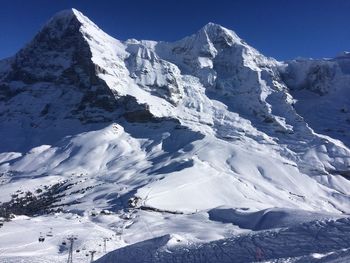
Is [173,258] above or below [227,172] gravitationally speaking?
below

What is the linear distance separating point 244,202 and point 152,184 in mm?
28885

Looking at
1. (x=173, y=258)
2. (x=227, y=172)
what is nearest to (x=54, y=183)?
(x=227, y=172)

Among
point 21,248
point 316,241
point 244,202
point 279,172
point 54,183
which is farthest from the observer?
point 279,172

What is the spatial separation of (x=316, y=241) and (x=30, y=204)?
A: 443ft

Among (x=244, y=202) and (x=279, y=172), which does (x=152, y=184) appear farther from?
(x=279, y=172)

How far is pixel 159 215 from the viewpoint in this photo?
12988cm

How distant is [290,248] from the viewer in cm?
3819

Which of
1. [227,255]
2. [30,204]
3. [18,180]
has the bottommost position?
[227,255]

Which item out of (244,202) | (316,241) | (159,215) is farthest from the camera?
(244,202)

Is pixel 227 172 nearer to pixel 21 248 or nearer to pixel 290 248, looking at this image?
pixel 21 248

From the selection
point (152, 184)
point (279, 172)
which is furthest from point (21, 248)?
point (279, 172)

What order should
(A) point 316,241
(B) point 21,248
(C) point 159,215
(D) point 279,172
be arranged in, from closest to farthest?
(A) point 316,241
(B) point 21,248
(C) point 159,215
(D) point 279,172

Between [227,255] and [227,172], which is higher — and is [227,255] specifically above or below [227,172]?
below

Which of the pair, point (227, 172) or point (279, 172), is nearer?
point (227, 172)
